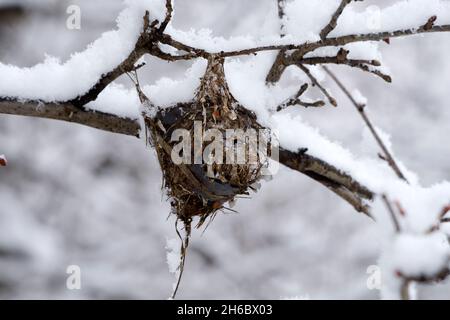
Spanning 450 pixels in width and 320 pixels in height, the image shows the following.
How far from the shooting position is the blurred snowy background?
6.40 m

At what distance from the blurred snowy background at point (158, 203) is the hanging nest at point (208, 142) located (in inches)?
153

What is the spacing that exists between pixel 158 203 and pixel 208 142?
15.6ft

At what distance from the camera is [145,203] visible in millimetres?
6941

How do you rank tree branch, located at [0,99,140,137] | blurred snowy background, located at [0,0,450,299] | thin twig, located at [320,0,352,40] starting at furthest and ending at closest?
blurred snowy background, located at [0,0,450,299] → tree branch, located at [0,99,140,137] → thin twig, located at [320,0,352,40]

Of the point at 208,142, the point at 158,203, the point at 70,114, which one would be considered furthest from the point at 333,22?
the point at 158,203

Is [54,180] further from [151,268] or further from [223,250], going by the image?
[223,250]

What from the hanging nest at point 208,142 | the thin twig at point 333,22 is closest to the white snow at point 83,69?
the hanging nest at point 208,142

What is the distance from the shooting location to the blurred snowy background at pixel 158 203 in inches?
252

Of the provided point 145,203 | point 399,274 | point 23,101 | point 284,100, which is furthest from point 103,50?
point 145,203

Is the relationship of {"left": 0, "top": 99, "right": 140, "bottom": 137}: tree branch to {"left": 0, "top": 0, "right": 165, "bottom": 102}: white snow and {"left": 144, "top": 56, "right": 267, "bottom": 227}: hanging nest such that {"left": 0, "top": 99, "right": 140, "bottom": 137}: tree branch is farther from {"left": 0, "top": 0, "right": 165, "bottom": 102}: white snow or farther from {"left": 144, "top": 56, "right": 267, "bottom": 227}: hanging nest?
{"left": 144, "top": 56, "right": 267, "bottom": 227}: hanging nest

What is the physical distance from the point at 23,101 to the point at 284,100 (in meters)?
1.03

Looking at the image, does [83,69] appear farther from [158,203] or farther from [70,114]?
[158,203]

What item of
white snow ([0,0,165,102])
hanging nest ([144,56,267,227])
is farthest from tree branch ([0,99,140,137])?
hanging nest ([144,56,267,227])

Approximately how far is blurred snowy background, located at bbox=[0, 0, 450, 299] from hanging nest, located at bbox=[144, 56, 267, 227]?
3.89 meters
